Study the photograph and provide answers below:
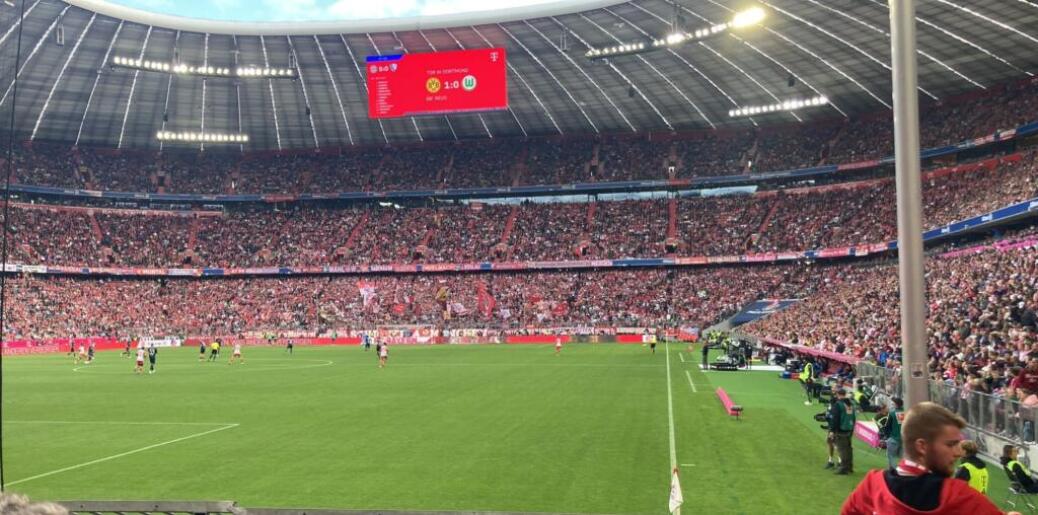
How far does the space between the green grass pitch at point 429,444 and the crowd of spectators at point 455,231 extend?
43.7 metres

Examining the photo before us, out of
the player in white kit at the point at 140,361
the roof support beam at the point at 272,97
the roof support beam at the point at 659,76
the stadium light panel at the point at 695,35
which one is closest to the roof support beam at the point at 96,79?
the roof support beam at the point at 272,97

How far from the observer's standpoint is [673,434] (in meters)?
18.7

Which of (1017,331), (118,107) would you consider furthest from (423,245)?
(1017,331)

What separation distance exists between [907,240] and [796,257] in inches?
2560

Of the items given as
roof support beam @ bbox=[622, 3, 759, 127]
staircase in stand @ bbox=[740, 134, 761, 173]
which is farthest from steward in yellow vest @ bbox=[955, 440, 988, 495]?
staircase in stand @ bbox=[740, 134, 761, 173]

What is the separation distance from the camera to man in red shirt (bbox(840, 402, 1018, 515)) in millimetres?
3711

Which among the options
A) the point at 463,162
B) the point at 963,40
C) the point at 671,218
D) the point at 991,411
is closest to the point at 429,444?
the point at 991,411

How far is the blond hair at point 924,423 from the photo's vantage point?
12.3 ft

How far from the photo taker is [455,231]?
84.6m

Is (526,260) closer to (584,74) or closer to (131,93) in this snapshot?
(584,74)

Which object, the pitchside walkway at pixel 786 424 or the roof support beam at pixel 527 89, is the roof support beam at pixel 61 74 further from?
the pitchside walkway at pixel 786 424

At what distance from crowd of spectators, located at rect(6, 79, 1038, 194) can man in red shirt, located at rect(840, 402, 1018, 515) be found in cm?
7348

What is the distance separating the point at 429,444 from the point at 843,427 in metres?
8.69

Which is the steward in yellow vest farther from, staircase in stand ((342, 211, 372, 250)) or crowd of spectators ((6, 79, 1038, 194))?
staircase in stand ((342, 211, 372, 250))
